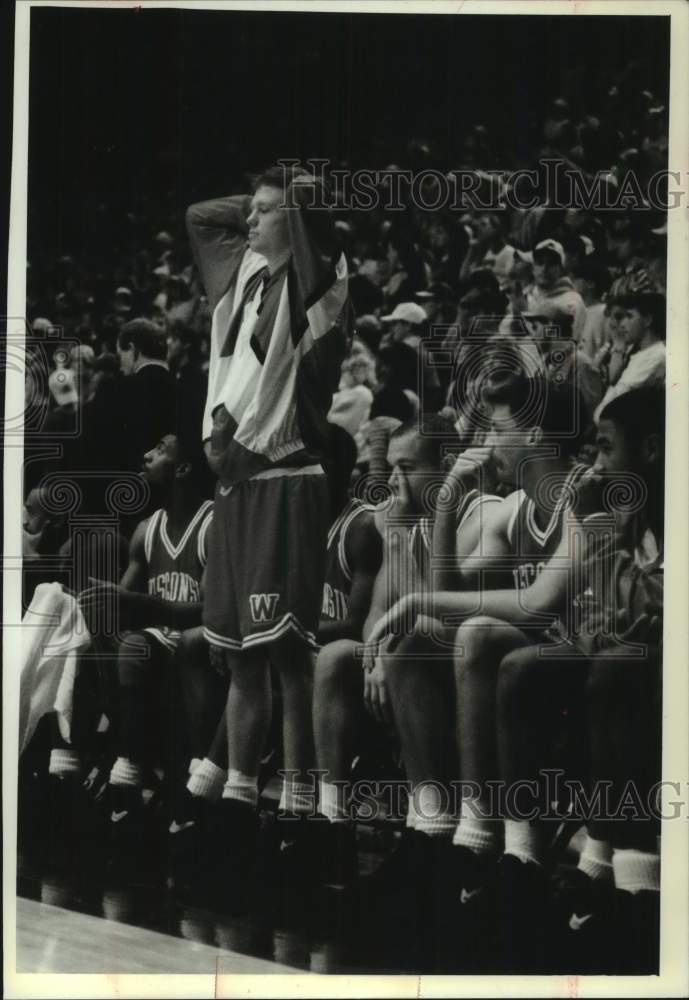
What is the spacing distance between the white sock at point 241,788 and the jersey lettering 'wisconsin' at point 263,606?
0.37 metres

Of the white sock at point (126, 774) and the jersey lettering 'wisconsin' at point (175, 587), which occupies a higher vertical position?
the jersey lettering 'wisconsin' at point (175, 587)

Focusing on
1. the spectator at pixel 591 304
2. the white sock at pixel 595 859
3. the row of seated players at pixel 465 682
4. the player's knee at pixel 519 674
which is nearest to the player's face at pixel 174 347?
the row of seated players at pixel 465 682

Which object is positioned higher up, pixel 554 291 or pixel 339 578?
pixel 554 291

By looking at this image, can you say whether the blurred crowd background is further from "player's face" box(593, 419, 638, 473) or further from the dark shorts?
the dark shorts

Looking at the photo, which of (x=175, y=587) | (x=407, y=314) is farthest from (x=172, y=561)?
(x=407, y=314)

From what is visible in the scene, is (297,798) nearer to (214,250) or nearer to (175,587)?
(175,587)

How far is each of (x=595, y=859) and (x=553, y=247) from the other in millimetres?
1473

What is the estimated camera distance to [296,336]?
7.22 feet

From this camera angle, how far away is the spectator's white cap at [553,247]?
2.19m

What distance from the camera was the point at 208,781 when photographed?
2.18 metres

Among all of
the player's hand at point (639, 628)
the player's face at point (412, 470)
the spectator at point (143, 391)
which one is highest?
the spectator at point (143, 391)

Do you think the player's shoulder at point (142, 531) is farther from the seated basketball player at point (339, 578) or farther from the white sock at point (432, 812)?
the white sock at point (432, 812)

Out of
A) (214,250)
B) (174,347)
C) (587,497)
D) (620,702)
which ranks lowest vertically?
(620,702)

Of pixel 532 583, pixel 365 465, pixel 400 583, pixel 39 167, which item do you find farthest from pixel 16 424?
pixel 532 583
